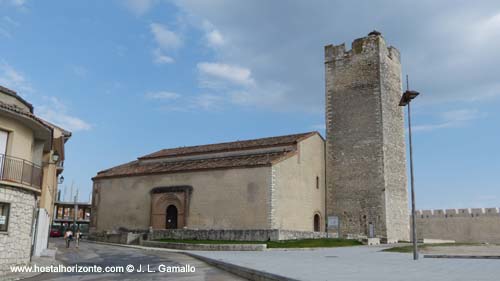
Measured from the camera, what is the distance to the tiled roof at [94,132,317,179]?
34.7 meters

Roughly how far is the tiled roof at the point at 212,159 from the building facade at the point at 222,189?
0.25 ft

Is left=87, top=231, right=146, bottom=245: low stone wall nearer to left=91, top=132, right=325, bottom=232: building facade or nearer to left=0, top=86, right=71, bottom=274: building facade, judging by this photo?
left=91, top=132, right=325, bottom=232: building facade

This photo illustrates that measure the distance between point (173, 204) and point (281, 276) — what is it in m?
27.0

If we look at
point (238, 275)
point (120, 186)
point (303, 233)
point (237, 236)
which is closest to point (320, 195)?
point (303, 233)

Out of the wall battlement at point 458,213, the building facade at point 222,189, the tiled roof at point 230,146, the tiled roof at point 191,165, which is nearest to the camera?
the building facade at point 222,189

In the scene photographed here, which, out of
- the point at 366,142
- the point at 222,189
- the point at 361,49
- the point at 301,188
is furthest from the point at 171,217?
the point at 361,49

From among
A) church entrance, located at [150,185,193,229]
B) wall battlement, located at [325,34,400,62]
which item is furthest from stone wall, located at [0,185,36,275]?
wall battlement, located at [325,34,400,62]

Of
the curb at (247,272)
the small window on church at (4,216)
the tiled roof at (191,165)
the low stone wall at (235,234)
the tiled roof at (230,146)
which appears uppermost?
the tiled roof at (230,146)

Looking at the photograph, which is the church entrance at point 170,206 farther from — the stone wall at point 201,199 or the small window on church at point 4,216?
the small window on church at point 4,216

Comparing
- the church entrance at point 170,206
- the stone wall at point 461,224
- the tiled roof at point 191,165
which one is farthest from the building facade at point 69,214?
the stone wall at point 461,224

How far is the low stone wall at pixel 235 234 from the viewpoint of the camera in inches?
1151

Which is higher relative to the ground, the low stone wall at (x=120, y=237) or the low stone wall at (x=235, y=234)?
the low stone wall at (x=235, y=234)

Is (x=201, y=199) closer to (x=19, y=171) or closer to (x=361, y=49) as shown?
(x=361, y=49)

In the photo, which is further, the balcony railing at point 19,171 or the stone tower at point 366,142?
the stone tower at point 366,142
